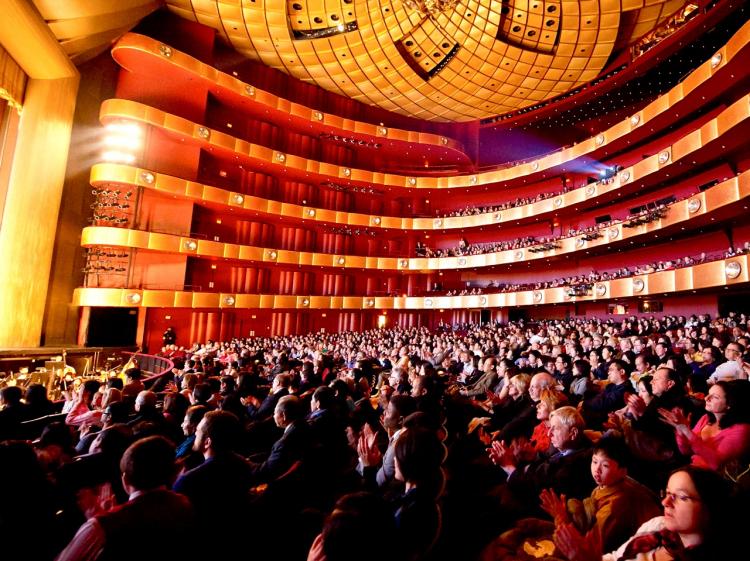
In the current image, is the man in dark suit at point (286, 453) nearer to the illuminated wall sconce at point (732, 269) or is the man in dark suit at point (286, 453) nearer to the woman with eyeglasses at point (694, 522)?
the woman with eyeglasses at point (694, 522)

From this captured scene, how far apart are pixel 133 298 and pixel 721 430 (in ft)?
46.9

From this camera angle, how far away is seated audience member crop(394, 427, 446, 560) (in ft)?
4.42

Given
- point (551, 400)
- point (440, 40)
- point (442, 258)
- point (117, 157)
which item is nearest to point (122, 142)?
point (117, 157)

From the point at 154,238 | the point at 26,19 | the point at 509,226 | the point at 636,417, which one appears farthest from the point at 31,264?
the point at 509,226

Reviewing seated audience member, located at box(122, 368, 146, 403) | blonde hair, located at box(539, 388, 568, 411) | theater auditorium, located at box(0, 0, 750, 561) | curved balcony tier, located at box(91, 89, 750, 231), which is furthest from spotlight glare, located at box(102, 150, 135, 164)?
blonde hair, located at box(539, 388, 568, 411)

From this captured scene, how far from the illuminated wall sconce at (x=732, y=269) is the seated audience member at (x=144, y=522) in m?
11.2

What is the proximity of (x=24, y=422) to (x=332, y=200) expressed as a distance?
17374 millimetres

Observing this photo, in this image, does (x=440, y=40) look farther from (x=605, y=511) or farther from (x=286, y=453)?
(x=605, y=511)

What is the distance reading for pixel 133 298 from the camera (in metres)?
13.1

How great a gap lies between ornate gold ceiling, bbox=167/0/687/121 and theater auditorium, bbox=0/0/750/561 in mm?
104

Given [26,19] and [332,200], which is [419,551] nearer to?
[26,19]

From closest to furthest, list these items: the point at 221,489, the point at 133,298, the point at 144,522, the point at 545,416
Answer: the point at 144,522
the point at 221,489
the point at 545,416
the point at 133,298

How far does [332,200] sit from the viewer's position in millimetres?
19688

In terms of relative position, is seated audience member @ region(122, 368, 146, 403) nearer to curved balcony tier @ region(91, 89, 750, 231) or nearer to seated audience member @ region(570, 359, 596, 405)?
seated audience member @ region(570, 359, 596, 405)
